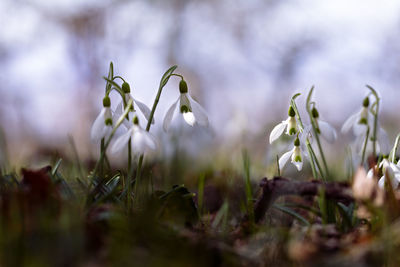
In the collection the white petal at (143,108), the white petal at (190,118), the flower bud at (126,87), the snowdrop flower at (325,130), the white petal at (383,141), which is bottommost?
the white petal at (383,141)

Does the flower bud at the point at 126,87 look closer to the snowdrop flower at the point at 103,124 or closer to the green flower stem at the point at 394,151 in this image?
the snowdrop flower at the point at 103,124

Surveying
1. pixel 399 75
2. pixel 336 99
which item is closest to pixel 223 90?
pixel 336 99

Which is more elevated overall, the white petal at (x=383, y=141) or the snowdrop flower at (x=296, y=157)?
the white petal at (x=383, y=141)

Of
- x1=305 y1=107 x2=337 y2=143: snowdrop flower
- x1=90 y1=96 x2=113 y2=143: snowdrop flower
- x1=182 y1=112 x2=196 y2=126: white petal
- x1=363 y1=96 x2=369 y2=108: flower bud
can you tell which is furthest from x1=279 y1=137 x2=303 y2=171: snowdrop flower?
x1=90 y1=96 x2=113 y2=143: snowdrop flower

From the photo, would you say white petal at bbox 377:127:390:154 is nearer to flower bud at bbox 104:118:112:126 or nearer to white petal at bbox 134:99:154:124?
white petal at bbox 134:99:154:124

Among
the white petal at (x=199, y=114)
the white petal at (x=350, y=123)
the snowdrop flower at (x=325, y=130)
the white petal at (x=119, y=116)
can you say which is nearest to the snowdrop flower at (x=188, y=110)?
the white petal at (x=199, y=114)

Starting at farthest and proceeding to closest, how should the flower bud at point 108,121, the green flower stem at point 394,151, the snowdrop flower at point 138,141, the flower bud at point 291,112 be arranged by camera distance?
the flower bud at point 291,112, the green flower stem at point 394,151, the flower bud at point 108,121, the snowdrop flower at point 138,141

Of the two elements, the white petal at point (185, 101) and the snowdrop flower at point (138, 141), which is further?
the white petal at point (185, 101)
